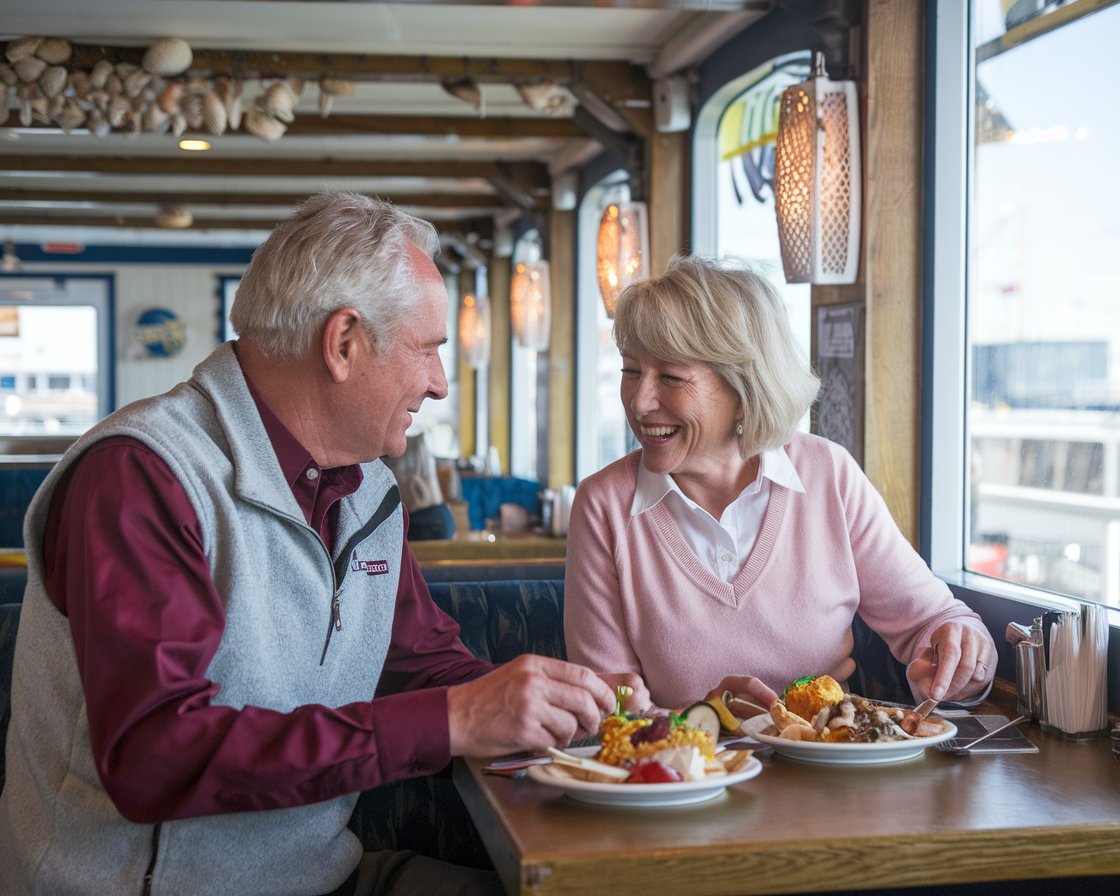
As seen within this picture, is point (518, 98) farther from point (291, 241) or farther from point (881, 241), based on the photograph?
point (291, 241)

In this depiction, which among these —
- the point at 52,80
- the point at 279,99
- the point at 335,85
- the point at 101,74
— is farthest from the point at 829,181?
the point at 52,80

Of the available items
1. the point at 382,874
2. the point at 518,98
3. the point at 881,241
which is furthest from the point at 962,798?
the point at 518,98

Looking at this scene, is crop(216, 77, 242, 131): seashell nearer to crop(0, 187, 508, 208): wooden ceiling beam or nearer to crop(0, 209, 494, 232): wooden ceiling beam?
crop(0, 187, 508, 208): wooden ceiling beam

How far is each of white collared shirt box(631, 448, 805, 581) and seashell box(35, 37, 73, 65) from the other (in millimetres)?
3771

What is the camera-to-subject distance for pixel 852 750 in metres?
1.66

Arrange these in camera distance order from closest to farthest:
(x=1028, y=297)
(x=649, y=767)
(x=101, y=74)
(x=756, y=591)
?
(x=649, y=767)
(x=756, y=591)
(x=1028, y=297)
(x=101, y=74)

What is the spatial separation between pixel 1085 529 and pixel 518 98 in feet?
11.3

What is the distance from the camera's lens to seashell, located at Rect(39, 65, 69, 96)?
16.3 feet

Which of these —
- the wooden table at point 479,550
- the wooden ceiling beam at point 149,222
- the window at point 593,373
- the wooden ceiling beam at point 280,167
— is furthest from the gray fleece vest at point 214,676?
the wooden ceiling beam at point 149,222

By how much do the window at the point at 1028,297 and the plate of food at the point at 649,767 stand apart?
74.8 inches

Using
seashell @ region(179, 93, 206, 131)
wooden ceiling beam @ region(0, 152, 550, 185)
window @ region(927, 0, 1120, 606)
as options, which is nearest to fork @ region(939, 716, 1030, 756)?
window @ region(927, 0, 1120, 606)

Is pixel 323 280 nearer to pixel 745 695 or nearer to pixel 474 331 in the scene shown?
pixel 745 695

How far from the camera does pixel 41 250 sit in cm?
1359

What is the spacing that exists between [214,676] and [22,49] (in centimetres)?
416
